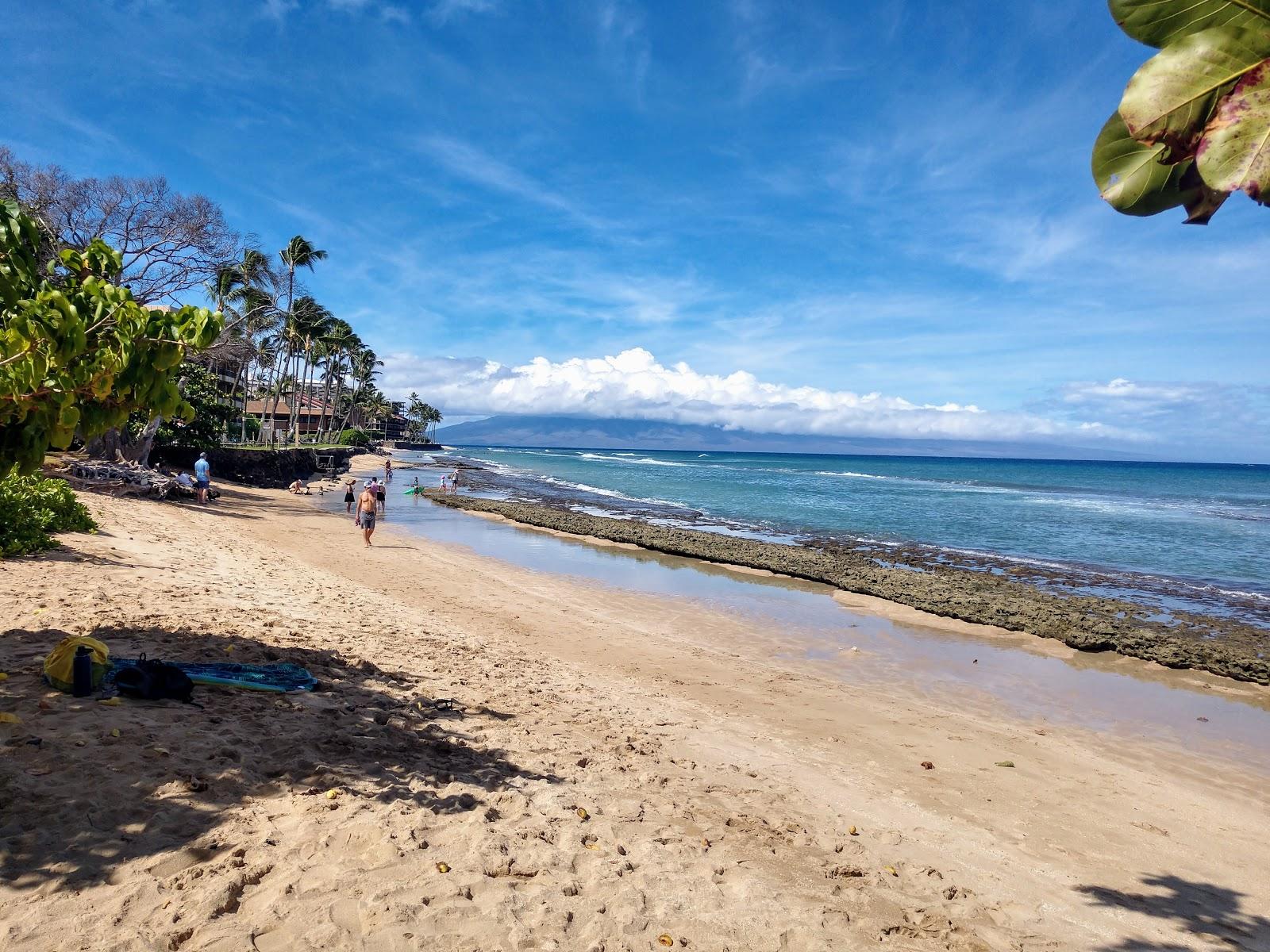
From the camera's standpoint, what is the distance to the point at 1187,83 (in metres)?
1.04

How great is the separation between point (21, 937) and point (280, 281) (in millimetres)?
50335

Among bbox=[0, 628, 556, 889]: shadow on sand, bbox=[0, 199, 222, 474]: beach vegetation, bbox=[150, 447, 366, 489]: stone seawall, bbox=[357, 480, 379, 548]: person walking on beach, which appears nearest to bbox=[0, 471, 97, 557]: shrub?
bbox=[0, 628, 556, 889]: shadow on sand

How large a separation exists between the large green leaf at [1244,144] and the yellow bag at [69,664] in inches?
282

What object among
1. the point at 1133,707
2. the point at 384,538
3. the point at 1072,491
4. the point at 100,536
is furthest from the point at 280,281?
the point at 1072,491

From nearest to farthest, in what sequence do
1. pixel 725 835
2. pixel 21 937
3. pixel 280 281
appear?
1. pixel 21 937
2. pixel 725 835
3. pixel 280 281

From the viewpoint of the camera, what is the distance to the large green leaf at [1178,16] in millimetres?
1027

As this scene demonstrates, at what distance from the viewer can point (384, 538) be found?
21562 mm

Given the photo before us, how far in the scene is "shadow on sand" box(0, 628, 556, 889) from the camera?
12.6 feet

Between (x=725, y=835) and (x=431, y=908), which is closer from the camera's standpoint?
(x=431, y=908)

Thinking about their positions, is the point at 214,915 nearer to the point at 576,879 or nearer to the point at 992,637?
the point at 576,879

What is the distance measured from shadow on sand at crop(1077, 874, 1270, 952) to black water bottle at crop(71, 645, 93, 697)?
24.4 ft

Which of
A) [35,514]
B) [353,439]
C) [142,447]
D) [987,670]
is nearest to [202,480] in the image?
[142,447]

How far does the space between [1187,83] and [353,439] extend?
300 feet

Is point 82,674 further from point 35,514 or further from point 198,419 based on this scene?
point 198,419
